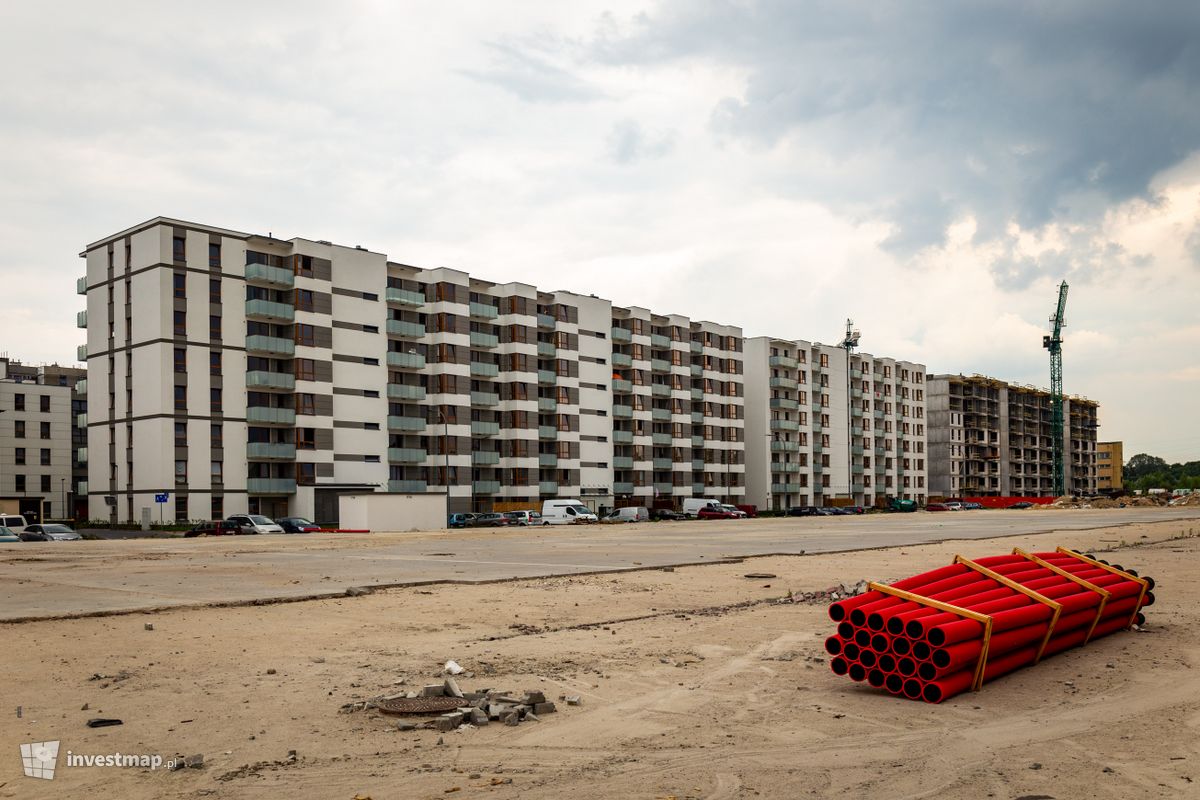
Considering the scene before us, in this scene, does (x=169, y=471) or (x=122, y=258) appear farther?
(x=122, y=258)

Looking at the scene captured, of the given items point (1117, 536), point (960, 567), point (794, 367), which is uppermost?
point (794, 367)

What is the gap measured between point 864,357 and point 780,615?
5430 inches

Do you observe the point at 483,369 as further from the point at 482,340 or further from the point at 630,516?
the point at 630,516

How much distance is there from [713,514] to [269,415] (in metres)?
42.4

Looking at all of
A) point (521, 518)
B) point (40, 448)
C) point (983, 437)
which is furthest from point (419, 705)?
point (983, 437)

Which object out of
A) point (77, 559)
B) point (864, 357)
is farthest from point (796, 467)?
point (77, 559)

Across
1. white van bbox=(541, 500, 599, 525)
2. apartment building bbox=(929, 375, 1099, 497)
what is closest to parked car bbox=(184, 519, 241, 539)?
white van bbox=(541, 500, 599, 525)

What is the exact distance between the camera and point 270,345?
264ft

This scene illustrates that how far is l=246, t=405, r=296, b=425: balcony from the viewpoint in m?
79.3

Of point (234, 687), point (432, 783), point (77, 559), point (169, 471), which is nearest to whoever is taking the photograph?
point (432, 783)

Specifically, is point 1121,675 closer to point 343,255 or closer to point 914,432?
point 343,255

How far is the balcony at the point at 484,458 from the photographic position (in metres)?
95.5

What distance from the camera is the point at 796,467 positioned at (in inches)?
5202

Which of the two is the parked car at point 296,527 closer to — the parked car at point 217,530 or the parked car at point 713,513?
the parked car at point 217,530
